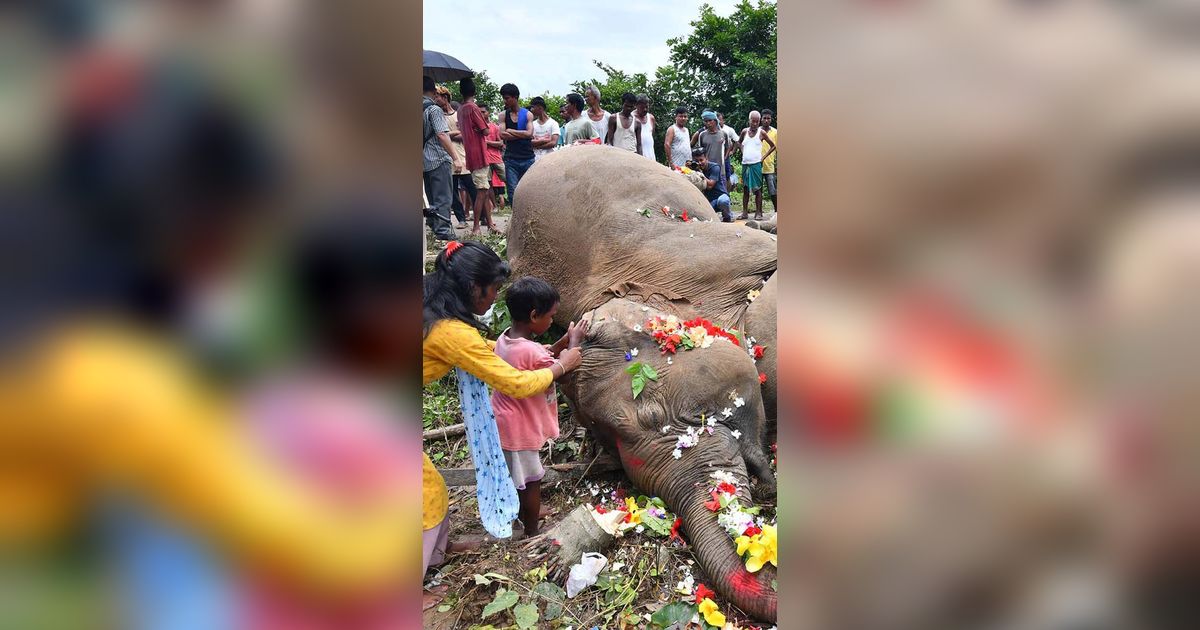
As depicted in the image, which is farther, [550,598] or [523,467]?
[523,467]

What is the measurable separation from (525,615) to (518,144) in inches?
331

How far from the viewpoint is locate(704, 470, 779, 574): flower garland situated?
3057 mm

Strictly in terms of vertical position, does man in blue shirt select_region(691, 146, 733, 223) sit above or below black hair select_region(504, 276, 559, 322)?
above

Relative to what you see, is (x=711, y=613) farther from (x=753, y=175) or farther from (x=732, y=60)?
(x=732, y=60)

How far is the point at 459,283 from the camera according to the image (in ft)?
10.9

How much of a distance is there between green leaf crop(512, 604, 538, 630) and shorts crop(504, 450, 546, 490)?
77 cm
